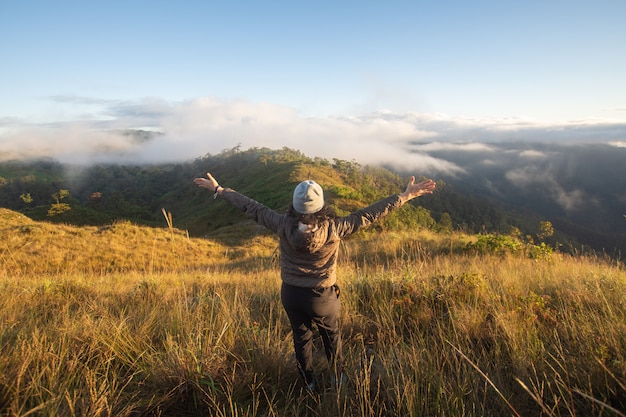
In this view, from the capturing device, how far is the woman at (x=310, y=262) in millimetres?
2676

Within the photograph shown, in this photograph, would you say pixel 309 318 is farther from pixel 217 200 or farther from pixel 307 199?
pixel 217 200

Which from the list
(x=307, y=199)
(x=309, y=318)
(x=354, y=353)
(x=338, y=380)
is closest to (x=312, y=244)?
(x=307, y=199)

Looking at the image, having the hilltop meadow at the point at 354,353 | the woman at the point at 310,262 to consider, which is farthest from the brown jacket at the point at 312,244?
the hilltop meadow at the point at 354,353

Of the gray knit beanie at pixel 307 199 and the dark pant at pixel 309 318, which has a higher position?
the gray knit beanie at pixel 307 199

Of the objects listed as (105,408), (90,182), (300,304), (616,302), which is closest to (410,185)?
(300,304)

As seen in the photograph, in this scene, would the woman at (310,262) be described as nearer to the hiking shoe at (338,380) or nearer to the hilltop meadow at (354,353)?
the hiking shoe at (338,380)

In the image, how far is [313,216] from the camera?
106 inches

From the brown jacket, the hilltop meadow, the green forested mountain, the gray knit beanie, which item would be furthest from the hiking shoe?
the green forested mountain

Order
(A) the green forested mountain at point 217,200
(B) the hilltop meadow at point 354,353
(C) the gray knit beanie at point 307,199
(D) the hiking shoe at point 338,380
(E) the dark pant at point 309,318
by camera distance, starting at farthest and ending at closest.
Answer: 1. (A) the green forested mountain at point 217,200
2. (E) the dark pant at point 309,318
3. (C) the gray knit beanie at point 307,199
4. (D) the hiking shoe at point 338,380
5. (B) the hilltop meadow at point 354,353

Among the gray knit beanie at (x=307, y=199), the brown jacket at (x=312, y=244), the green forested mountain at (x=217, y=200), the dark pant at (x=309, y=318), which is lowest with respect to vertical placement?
the green forested mountain at (x=217, y=200)

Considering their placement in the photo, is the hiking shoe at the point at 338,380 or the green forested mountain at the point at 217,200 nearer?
the hiking shoe at the point at 338,380

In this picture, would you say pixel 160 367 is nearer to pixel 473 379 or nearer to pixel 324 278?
pixel 324 278

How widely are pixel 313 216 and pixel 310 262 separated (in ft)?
1.37

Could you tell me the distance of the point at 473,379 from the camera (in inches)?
95.4
